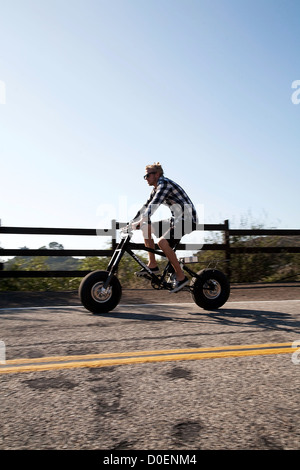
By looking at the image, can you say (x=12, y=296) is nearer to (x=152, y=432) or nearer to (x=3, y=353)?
(x=3, y=353)

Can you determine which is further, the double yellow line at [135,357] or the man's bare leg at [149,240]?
the man's bare leg at [149,240]

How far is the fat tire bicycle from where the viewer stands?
5070 mm

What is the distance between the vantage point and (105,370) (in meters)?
2.69

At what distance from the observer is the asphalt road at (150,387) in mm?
1793

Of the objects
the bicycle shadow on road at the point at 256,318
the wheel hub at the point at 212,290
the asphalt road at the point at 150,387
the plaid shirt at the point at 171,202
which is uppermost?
the plaid shirt at the point at 171,202

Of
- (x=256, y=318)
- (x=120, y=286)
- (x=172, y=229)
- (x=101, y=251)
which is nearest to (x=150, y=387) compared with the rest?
(x=256, y=318)

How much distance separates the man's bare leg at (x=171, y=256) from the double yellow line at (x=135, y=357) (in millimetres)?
2230

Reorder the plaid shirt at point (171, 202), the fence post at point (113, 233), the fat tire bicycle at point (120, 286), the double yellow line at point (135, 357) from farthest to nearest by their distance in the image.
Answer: the fence post at point (113, 233) → the plaid shirt at point (171, 202) → the fat tire bicycle at point (120, 286) → the double yellow line at point (135, 357)

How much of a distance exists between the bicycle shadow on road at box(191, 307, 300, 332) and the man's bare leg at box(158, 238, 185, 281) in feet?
2.02

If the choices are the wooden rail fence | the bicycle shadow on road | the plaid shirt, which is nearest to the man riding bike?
the plaid shirt

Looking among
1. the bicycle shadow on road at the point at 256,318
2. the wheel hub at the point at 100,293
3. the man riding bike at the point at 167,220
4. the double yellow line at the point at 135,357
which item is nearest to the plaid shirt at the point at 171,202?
the man riding bike at the point at 167,220

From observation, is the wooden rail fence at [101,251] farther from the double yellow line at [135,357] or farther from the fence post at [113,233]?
the double yellow line at [135,357]

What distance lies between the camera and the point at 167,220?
578 cm

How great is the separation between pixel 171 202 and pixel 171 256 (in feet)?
2.42
